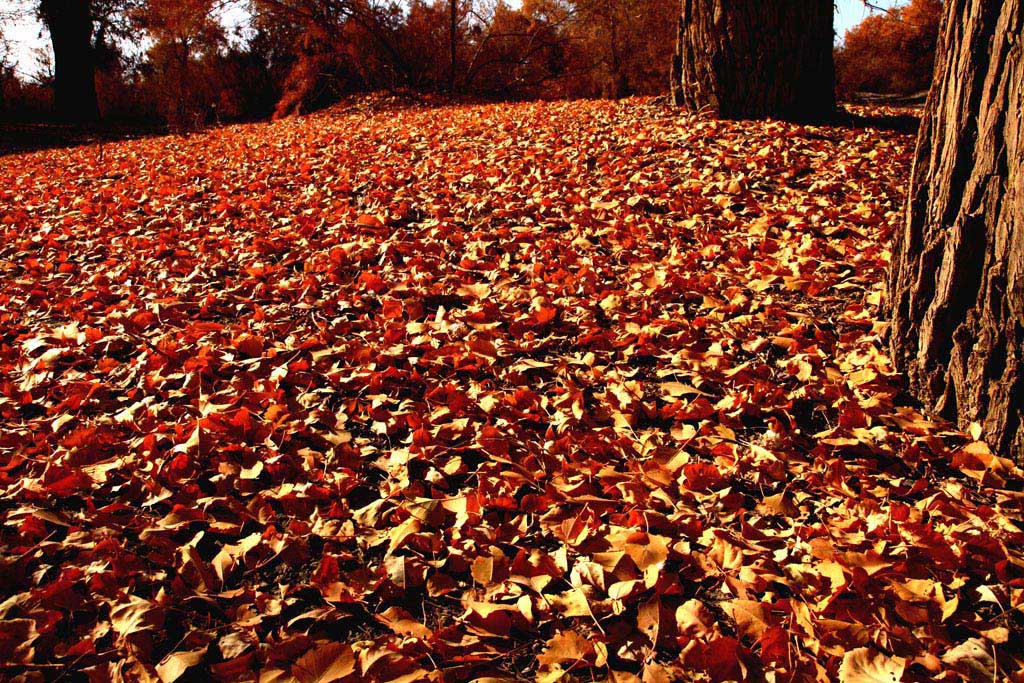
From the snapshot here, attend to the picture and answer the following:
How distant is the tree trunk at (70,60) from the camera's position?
14.3 metres

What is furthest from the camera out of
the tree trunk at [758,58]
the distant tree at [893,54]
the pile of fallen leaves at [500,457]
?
the distant tree at [893,54]

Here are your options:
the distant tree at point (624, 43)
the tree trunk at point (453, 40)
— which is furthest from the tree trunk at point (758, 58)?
the distant tree at point (624, 43)

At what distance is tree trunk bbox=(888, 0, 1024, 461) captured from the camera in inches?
78.3

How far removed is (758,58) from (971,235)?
359 centimetres

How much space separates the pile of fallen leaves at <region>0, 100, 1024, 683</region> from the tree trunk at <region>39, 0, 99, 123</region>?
1278cm

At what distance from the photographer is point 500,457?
221 cm

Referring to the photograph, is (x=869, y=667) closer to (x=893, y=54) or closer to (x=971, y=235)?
(x=971, y=235)

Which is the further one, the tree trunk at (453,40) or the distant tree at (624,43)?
the distant tree at (624,43)

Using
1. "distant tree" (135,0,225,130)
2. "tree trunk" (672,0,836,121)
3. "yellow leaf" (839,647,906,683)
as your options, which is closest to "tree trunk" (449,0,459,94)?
"distant tree" (135,0,225,130)

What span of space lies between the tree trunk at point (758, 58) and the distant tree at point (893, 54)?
6.52 meters

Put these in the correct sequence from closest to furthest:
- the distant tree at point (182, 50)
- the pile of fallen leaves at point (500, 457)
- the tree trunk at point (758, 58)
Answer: the pile of fallen leaves at point (500, 457) → the tree trunk at point (758, 58) → the distant tree at point (182, 50)

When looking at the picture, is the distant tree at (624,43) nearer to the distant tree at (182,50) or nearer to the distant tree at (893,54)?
the distant tree at (893,54)

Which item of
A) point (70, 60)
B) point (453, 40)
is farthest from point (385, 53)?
point (70, 60)

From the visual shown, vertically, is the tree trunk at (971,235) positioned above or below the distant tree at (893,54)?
below
